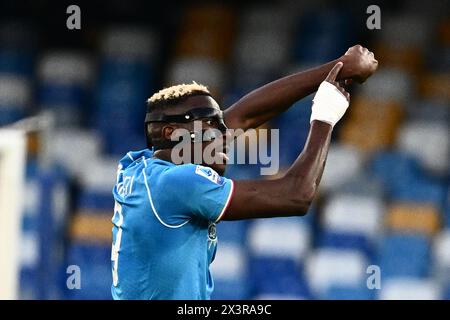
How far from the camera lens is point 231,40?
31.8 ft

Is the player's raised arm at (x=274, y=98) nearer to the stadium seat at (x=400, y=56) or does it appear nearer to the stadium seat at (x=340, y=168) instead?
the stadium seat at (x=340, y=168)

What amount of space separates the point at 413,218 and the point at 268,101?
13.7 ft

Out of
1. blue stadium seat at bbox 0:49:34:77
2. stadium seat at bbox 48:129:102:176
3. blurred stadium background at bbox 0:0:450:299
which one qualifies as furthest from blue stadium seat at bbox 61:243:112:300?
blue stadium seat at bbox 0:49:34:77

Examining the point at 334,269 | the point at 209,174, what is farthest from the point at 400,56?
the point at 209,174

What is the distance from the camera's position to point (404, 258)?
8.11 meters

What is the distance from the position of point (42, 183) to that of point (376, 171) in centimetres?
262

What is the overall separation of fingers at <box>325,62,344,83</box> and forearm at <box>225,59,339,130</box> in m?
0.31

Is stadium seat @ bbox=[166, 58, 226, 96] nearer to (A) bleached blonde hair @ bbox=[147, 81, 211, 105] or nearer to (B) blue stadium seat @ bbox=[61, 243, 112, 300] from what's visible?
(B) blue stadium seat @ bbox=[61, 243, 112, 300]

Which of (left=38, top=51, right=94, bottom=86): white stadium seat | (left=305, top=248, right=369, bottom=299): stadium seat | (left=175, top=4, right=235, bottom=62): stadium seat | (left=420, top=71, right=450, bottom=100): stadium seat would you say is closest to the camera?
(left=305, top=248, right=369, bottom=299): stadium seat

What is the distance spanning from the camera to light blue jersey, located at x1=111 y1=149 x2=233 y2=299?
12.0 feet

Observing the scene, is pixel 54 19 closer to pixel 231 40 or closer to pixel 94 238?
pixel 231 40
